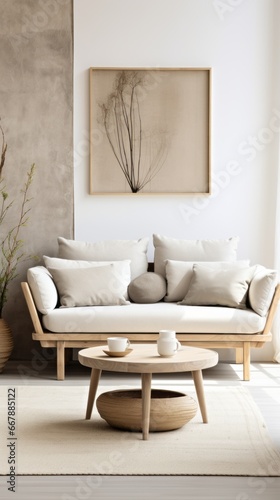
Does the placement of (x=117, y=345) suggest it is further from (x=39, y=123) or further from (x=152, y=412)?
(x=39, y=123)

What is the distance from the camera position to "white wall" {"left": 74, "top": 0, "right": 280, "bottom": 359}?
20.3ft

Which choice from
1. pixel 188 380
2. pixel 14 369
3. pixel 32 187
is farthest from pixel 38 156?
pixel 188 380

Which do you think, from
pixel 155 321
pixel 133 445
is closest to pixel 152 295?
pixel 155 321

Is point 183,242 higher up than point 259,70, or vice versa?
point 259,70

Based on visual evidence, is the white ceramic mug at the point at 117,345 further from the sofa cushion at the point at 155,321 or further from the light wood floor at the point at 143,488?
the sofa cushion at the point at 155,321

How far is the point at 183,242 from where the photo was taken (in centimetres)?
596

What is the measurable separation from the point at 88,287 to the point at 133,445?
2142mm

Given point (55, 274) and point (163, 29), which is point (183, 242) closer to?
point (55, 274)

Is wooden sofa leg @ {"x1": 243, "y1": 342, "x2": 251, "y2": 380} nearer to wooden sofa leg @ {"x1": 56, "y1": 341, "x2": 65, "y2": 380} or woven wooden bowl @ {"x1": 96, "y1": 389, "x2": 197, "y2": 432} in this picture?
wooden sofa leg @ {"x1": 56, "y1": 341, "x2": 65, "y2": 380}

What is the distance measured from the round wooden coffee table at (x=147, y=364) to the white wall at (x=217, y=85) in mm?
2234

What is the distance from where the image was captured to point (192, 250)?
19.4 ft

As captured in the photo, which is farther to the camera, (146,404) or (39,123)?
(39,123)

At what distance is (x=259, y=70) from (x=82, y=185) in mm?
1682

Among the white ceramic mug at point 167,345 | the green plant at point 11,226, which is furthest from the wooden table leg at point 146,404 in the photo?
the green plant at point 11,226
